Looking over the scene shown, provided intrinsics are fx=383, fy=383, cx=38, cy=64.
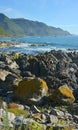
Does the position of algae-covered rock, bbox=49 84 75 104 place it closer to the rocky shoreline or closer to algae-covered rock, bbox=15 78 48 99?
the rocky shoreline

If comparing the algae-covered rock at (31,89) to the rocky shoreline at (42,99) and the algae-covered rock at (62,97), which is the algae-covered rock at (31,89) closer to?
the rocky shoreline at (42,99)

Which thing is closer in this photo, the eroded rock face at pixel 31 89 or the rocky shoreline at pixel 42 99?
the rocky shoreline at pixel 42 99

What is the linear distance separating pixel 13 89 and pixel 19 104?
9.86ft

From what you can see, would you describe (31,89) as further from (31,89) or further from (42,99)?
(42,99)

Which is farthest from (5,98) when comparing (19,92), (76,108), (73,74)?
(73,74)

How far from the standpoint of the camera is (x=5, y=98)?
68.9 ft

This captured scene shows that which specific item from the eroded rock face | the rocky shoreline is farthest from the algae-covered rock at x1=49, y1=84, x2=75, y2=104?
the eroded rock face

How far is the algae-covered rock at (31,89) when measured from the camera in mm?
19872

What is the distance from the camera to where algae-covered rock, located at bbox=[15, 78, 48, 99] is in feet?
65.2

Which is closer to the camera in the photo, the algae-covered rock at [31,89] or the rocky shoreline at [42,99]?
the rocky shoreline at [42,99]

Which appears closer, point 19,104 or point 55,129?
point 55,129

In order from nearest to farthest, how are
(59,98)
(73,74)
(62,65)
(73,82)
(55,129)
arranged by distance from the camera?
(55,129) < (59,98) < (73,82) < (73,74) < (62,65)

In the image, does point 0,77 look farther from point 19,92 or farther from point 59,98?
Answer: point 59,98

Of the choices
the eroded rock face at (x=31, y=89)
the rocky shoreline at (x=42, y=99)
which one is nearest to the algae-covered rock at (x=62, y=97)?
the rocky shoreline at (x=42, y=99)
